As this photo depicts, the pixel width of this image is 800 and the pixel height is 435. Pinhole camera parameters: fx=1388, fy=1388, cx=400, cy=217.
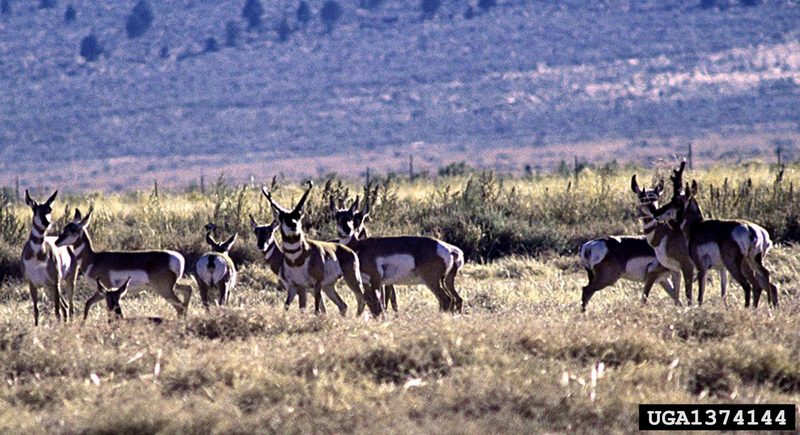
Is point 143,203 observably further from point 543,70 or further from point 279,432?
point 543,70

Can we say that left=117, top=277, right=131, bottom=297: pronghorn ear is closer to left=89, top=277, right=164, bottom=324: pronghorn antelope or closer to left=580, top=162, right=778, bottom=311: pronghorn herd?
left=89, top=277, right=164, bottom=324: pronghorn antelope

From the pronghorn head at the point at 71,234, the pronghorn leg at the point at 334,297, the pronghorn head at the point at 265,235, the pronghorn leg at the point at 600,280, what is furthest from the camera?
the pronghorn head at the point at 71,234

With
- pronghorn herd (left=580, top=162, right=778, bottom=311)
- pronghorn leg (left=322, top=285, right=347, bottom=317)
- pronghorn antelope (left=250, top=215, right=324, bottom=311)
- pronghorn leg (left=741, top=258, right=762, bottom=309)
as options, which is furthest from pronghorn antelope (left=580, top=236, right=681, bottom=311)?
pronghorn antelope (left=250, top=215, right=324, bottom=311)

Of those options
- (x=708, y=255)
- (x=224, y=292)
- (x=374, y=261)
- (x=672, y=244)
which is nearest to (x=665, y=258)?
(x=672, y=244)

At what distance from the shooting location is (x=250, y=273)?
20.5 m

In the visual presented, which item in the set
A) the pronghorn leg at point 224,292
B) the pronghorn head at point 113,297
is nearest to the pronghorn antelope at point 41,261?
the pronghorn head at point 113,297

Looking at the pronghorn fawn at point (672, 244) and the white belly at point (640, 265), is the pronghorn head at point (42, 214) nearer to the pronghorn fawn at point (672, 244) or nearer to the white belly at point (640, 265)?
the white belly at point (640, 265)

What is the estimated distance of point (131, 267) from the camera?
55.5 ft

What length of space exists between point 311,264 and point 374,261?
1.12 m

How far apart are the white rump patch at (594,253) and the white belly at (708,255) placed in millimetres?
1321

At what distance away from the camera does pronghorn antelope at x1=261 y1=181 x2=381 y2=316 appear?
52.2 ft

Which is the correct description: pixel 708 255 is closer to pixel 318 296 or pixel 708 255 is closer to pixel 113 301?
pixel 318 296

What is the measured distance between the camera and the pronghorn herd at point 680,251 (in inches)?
622

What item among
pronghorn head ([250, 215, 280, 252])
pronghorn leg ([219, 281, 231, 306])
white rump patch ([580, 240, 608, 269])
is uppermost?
pronghorn head ([250, 215, 280, 252])
